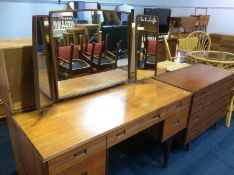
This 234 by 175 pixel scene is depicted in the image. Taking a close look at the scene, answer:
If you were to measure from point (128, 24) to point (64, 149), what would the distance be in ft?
3.15

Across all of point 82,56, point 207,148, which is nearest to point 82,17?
point 82,56

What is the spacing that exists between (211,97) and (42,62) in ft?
4.64

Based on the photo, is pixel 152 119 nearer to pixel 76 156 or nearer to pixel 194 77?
pixel 76 156

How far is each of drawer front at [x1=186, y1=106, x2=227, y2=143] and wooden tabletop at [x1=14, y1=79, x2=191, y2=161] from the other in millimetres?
420

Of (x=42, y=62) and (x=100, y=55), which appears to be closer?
(x=42, y=62)

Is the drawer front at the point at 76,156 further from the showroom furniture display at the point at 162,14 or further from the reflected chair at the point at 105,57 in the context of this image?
the showroom furniture display at the point at 162,14

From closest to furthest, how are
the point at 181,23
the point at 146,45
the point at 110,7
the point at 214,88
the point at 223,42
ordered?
the point at 146,45 → the point at 214,88 → the point at 110,7 → the point at 223,42 → the point at 181,23

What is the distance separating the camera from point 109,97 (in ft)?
4.56

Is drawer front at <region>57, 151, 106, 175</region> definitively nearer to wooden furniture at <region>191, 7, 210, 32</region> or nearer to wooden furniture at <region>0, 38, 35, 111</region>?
wooden furniture at <region>0, 38, 35, 111</region>

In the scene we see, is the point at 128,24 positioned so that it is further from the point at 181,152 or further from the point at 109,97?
the point at 181,152

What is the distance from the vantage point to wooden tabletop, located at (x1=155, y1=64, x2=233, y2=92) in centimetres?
166

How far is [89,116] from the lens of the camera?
1.15 m

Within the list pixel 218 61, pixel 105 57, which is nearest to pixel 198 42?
pixel 218 61

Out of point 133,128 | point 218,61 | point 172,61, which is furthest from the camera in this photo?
point 172,61
